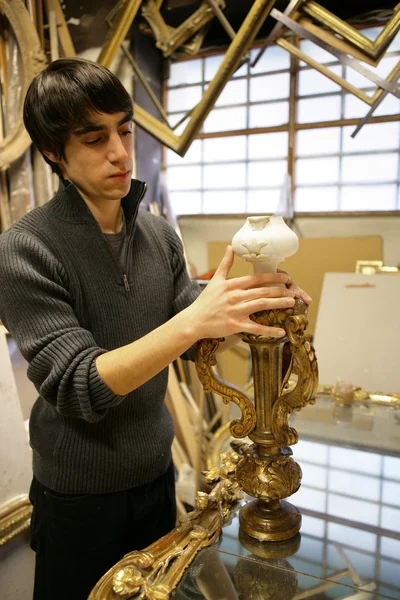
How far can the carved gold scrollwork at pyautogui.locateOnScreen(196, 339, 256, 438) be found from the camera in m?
0.82

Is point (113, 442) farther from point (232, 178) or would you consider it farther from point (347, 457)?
point (232, 178)

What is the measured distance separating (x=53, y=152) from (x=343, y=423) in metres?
1.12

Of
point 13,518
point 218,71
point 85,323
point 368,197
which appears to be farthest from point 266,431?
point 368,197

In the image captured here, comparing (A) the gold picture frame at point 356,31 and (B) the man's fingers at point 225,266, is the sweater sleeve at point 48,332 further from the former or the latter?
(A) the gold picture frame at point 356,31

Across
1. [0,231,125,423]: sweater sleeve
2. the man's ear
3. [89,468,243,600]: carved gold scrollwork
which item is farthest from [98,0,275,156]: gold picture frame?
[89,468,243,600]: carved gold scrollwork

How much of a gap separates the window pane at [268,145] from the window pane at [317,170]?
0.44 feet

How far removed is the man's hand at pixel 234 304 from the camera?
734mm

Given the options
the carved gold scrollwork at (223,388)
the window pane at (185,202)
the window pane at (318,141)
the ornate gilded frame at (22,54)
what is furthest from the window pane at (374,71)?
the carved gold scrollwork at (223,388)

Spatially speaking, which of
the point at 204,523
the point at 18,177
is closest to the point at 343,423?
the point at 204,523

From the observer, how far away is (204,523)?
0.87m

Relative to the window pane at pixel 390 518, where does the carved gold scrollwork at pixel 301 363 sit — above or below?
above

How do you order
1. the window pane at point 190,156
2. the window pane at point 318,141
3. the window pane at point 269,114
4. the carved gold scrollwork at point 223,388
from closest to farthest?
the carved gold scrollwork at point 223,388 → the window pane at point 318,141 → the window pane at point 269,114 → the window pane at point 190,156

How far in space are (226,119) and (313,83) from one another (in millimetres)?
584

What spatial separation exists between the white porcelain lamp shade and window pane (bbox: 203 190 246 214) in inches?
94.7
